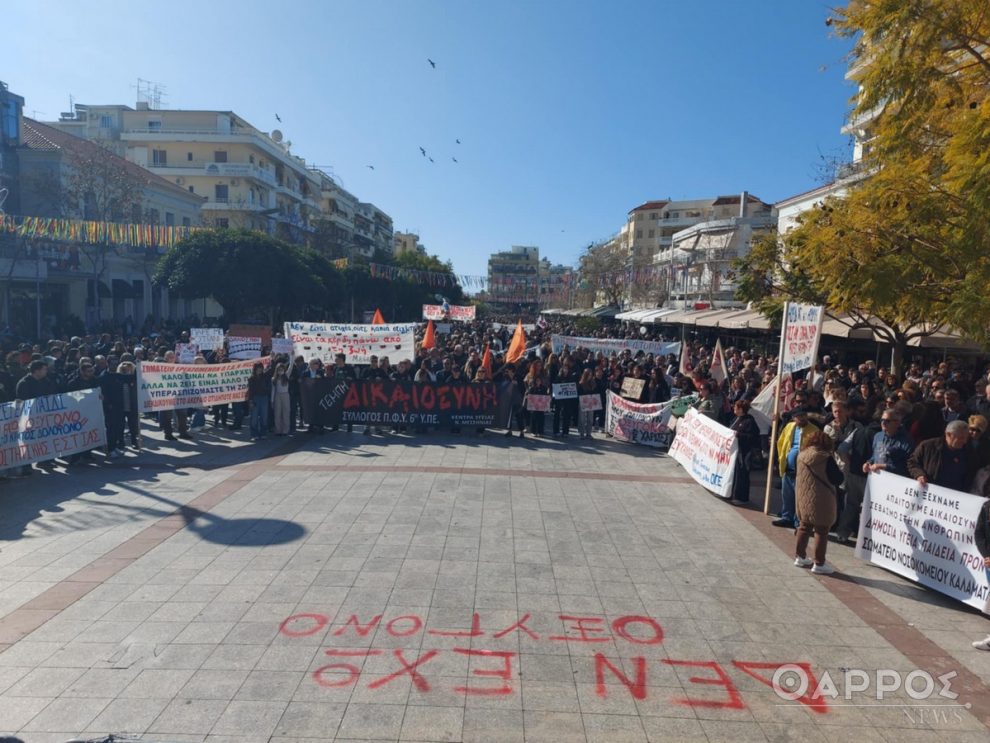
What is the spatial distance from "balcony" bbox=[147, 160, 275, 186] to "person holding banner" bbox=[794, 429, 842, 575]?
5812 cm

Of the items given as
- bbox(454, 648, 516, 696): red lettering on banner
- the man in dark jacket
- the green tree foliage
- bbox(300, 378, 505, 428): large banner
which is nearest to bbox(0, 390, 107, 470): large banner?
bbox(300, 378, 505, 428): large banner

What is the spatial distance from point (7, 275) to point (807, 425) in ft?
108

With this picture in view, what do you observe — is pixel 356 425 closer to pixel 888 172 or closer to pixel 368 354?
pixel 368 354

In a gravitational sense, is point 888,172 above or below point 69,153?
below

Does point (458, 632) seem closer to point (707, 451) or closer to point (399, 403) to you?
point (707, 451)

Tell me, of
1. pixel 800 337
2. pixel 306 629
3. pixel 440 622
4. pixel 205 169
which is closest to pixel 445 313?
pixel 800 337

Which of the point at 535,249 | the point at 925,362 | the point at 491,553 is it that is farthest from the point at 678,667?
the point at 535,249

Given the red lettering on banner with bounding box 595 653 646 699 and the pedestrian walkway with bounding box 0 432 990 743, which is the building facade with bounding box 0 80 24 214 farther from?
the red lettering on banner with bounding box 595 653 646 699

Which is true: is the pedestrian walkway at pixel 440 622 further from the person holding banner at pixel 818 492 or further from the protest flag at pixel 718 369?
the protest flag at pixel 718 369

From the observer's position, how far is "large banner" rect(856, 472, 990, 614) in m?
6.26

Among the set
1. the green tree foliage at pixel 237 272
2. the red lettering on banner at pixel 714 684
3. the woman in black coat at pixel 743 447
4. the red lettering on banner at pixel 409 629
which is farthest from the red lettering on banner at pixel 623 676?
the green tree foliage at pixel 237 272

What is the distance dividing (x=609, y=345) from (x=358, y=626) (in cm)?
1628

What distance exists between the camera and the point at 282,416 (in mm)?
13766

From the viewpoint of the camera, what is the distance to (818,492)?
6984 mm
